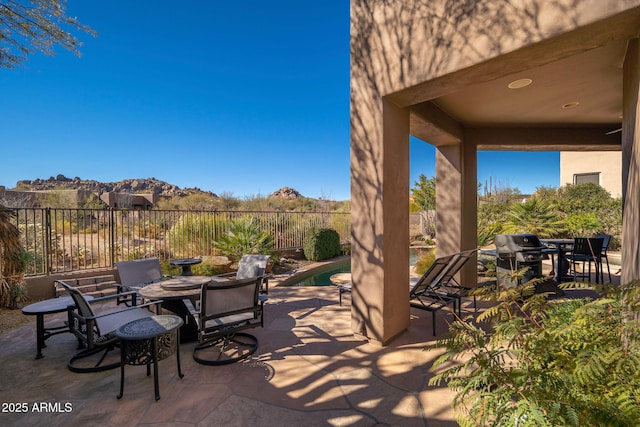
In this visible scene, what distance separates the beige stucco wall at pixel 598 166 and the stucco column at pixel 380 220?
660 inches

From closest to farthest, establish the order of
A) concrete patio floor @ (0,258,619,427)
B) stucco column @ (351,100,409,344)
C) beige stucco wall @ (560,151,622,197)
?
concrete patio floor @ (0,258,619,427) → stucco column @ (351,100,409,344) → beige stucco wall @ (560,151,622,197)

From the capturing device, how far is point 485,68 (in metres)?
2.70

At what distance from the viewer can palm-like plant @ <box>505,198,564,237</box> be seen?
9961 mm

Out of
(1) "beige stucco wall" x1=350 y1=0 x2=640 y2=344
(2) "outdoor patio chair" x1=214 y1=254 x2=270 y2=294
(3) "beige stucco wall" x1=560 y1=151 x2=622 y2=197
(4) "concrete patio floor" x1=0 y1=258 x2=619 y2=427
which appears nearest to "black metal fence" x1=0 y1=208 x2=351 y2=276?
(4) "concrete patio floor" x1=0 y1=258 x2=619 y2=427

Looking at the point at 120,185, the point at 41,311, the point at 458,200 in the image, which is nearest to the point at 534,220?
the point at 458,200

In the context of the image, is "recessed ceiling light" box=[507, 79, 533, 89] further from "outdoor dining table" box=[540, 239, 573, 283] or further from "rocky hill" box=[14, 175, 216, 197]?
"rocky hill" box=[14, 175, 216, 197]

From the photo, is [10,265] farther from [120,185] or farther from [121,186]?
[120,185]

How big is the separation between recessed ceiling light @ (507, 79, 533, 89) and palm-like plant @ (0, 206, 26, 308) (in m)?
8.73

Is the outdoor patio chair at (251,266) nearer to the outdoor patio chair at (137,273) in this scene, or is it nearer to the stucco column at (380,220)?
the outdoor patio chair at (137,273)

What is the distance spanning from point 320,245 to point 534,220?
773 centimetres

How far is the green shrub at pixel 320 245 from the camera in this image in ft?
33.6

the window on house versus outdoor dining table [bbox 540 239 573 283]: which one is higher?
the window on house

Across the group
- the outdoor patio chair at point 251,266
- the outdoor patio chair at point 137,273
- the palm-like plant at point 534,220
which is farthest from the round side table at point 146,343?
the palm-like plant at point 534,220

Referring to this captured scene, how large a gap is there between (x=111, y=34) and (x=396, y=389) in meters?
12.3
